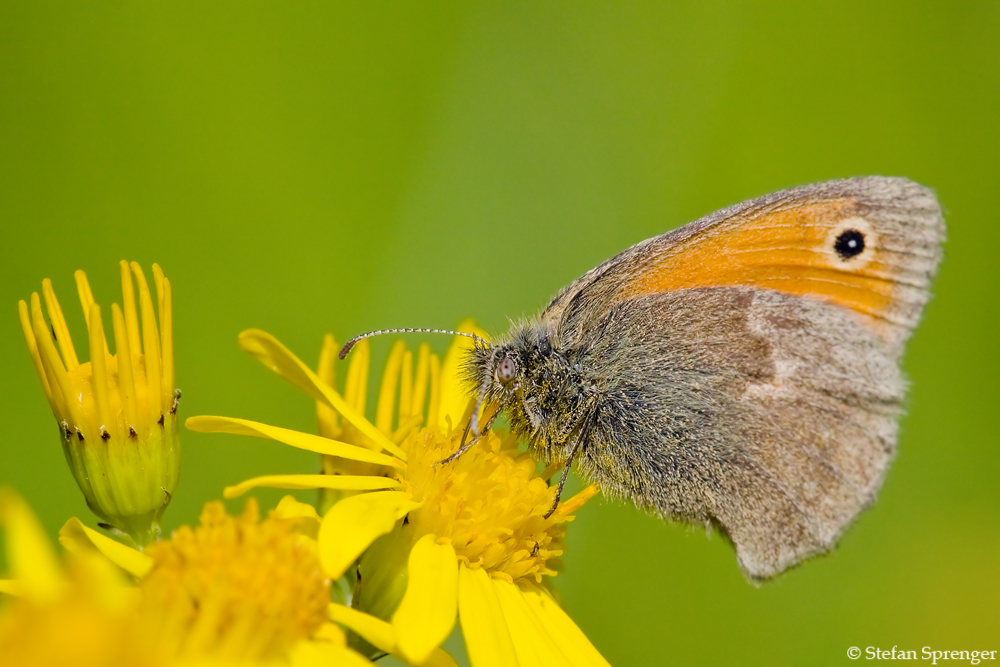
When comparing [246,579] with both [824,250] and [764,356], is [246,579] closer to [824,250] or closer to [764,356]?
[764,356]

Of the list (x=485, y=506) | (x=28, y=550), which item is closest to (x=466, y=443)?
(x=485, y=506)

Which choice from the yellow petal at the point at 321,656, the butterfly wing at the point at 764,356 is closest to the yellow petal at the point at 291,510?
the yellow petal at the point at 321,656

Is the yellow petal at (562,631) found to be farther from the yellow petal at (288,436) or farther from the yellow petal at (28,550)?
the yellow petal at (28,550)

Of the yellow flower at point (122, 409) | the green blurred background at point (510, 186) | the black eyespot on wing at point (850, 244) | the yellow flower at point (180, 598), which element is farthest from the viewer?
the green blurred background at point (510, 186)

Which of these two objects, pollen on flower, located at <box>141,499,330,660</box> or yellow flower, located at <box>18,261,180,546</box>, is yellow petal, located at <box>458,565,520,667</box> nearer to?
pollen on flower, located at <box>141,499,330,660</box>

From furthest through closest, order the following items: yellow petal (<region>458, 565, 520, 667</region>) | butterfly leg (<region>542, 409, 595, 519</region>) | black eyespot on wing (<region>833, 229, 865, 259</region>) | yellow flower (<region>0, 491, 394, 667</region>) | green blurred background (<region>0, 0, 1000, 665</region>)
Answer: green blurred background (<region>0, 0, 1000, 665</region>), black eyespot on wing (<region>833, 229, 865, 259</region>), butterfly leg (<region>542, 409, 595, 519</region>), yellow petal (<region>458, 565, 520, 667</region>), yellow flower (<region>0, 491, 394, 667</region>)

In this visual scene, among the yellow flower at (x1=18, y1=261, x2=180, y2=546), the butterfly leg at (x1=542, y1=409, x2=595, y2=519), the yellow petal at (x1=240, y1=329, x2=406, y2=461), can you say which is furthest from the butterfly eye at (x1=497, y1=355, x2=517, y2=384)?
the yellow flower at (x1=18, y1=261, x2=180, y2=546)

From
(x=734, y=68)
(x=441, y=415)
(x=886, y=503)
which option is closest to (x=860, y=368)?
(x=441, y=415)
